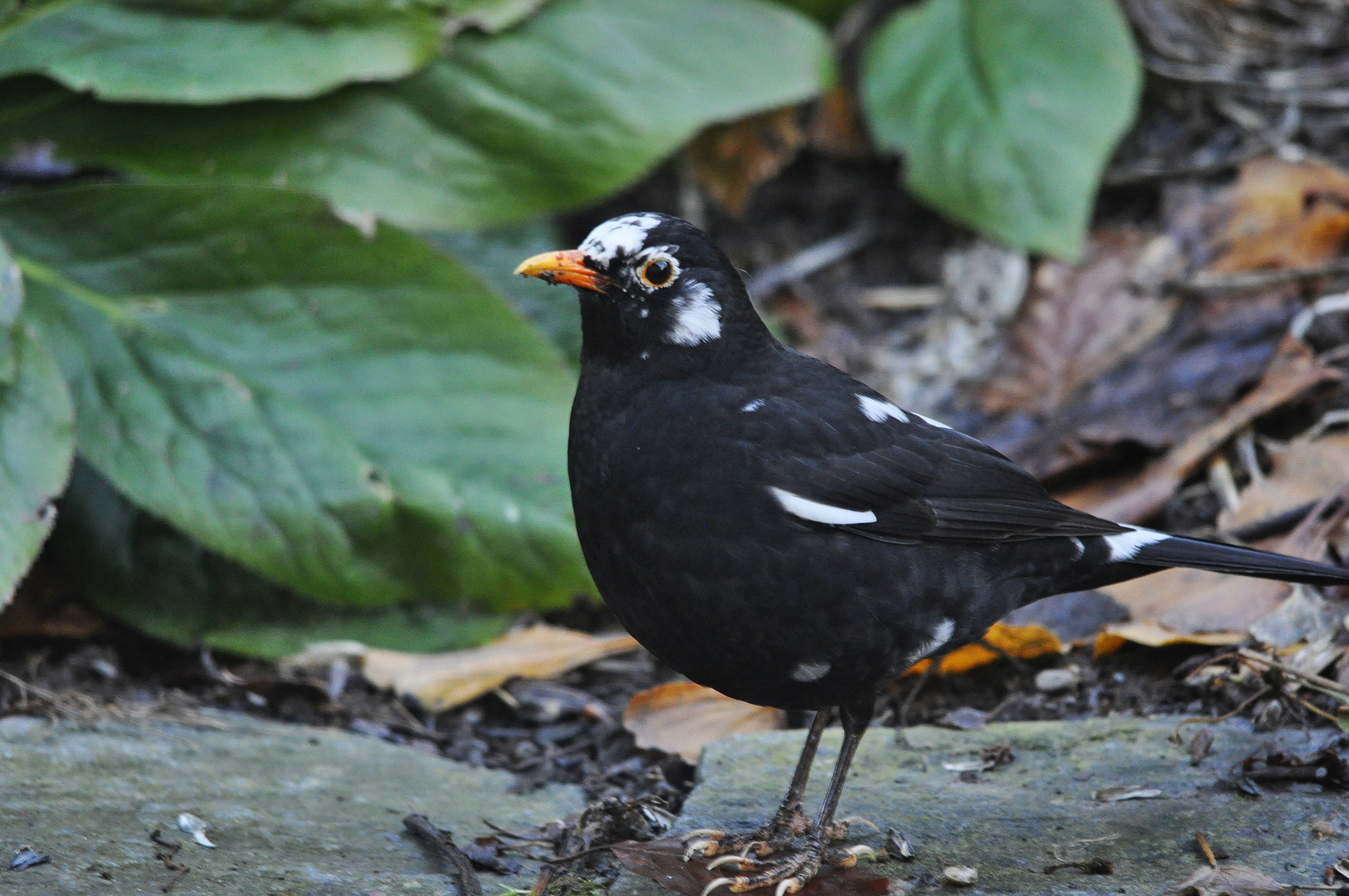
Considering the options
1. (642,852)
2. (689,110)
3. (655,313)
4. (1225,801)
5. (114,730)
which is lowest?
(114,730)

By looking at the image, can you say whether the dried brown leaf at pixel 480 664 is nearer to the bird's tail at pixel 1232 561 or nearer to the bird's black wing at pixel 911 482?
the bird's black wing at pixel 911 482

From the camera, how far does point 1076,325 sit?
18.7 ft

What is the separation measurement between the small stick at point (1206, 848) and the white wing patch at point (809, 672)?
0.87 m

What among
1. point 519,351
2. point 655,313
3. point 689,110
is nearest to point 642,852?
point 655,313

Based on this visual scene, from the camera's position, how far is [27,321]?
4230 millimetres

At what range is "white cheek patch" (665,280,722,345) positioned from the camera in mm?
3283

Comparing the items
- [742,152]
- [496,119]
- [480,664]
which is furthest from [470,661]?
[742,152]

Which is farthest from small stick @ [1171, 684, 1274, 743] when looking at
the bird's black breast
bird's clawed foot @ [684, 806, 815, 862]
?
bird's clawed foot @ [684, 806, 815, 862]

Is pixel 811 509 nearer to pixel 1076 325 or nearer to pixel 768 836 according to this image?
pixel 768 836

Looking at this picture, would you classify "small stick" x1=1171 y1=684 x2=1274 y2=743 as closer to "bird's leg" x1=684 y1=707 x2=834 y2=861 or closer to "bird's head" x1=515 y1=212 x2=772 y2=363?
"bird's leg" x1=684 y1=707 x2=834 y2=861

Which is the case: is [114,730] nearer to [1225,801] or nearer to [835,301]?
[1225,801]

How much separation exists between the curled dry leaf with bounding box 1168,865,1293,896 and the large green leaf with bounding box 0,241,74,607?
303cm

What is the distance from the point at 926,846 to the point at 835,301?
366cm

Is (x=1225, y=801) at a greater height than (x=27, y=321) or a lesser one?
lesser
